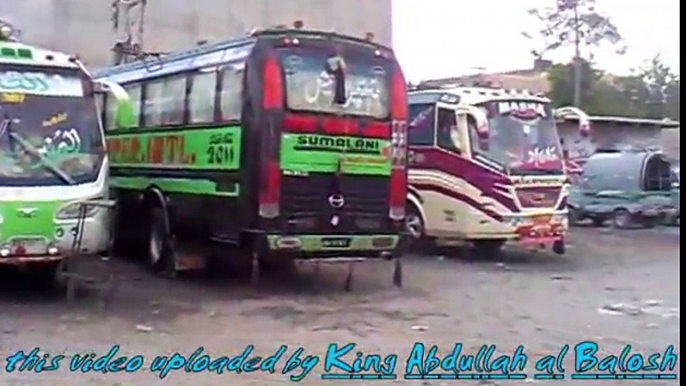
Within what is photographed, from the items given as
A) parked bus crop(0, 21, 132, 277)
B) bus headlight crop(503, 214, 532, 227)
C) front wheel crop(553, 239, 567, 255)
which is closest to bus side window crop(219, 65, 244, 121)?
parked bus crop(0, 21, 132, 277)

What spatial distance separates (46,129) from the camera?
1083cm

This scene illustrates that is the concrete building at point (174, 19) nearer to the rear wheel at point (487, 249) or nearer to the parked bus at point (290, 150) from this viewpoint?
the rear wheel at point (487, 249)

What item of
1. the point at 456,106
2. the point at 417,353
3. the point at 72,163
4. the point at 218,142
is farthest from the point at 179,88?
the point at 417,353

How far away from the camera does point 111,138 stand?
1540cm

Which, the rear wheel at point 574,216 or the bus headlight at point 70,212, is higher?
the bus headlight at point 70,212

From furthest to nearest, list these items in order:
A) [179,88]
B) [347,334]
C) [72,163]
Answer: [179,88] → [72,163] → [347,334]

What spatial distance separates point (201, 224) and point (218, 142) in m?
1.03

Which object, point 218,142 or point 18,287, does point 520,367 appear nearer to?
point 218,142

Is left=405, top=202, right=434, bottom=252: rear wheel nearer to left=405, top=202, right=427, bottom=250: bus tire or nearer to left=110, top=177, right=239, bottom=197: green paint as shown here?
left=405, top=202, right=427, bottom=250: bus tire

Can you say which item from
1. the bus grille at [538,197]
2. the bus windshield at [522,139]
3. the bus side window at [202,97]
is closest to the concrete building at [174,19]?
the bus windshield at [522,139]

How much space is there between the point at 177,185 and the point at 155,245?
3.37ft

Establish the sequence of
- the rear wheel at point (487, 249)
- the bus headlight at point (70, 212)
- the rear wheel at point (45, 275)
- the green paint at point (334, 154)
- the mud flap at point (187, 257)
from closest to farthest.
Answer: the bus headlight at point (70, 212), the green paint at point (334, 154), the rear wheel at point (45, 275), the mud flap at point (187, 257), the rear wheel at point (487, 249)

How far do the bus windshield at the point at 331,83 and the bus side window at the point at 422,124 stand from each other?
4168 mm

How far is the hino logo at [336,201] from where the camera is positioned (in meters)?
11.9
